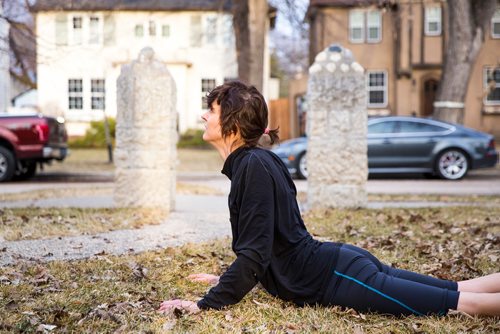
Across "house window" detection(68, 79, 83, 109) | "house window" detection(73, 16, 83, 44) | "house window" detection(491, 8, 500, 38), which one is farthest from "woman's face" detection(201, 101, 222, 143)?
"house window" detection(73, 16, 83, 44)

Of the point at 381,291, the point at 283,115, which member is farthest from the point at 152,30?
the point at 381,291

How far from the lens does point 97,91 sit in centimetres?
3666

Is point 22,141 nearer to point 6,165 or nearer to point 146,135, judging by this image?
point 6,165

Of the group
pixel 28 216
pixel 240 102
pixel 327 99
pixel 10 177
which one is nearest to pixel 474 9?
pixel 327 99

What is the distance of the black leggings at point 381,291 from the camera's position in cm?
379

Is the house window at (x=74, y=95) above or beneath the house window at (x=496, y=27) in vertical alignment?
beneath

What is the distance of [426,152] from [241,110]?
1332 centimetres

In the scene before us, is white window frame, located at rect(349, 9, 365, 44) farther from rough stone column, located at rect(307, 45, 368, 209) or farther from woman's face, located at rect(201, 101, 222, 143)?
woman's face, located at rect(201, 101, 222, 143)

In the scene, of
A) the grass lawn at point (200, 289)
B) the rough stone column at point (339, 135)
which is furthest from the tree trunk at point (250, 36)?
the grass lawn at point (200, 289)

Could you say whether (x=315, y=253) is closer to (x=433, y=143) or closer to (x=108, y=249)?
(x=108, y=249)

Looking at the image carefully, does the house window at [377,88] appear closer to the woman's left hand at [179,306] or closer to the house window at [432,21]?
the house window at [432,21]

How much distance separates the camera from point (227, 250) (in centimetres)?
627

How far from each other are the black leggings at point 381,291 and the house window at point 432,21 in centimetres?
3041

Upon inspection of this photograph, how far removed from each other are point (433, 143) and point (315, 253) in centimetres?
1326
